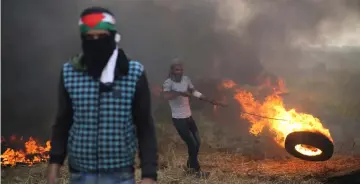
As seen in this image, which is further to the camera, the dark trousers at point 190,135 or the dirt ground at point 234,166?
the dark trousers at point 190,135

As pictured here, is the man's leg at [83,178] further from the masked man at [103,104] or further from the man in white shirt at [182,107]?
the man in white shirt at [182,107]

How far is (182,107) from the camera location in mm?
7297

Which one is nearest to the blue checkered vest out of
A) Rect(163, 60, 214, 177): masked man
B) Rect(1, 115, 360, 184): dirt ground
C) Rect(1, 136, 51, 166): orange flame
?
Rect(1, 115, 360, 184): dirt ground

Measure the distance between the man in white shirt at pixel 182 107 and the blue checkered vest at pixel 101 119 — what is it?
469cm

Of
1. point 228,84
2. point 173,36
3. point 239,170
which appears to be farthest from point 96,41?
point 173,36

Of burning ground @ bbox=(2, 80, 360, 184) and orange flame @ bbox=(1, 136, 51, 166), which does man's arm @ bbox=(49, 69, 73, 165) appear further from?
orange flame @ bbox=(1, 136, 51, 166)

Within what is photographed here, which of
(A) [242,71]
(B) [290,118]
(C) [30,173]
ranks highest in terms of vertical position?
(A) [242,71]

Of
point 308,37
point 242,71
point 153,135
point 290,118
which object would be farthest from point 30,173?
point 308,37

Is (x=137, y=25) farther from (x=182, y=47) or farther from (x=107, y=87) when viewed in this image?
(x=107, y=87)

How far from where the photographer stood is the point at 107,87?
7.96 ft

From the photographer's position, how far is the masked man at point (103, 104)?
96.0 inches

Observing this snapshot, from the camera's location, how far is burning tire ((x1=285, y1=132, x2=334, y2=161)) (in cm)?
659

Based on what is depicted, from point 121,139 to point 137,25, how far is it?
428 inches

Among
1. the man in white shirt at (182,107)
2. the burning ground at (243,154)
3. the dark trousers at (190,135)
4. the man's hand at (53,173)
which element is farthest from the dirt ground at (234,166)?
the man's hand at (53,173)
